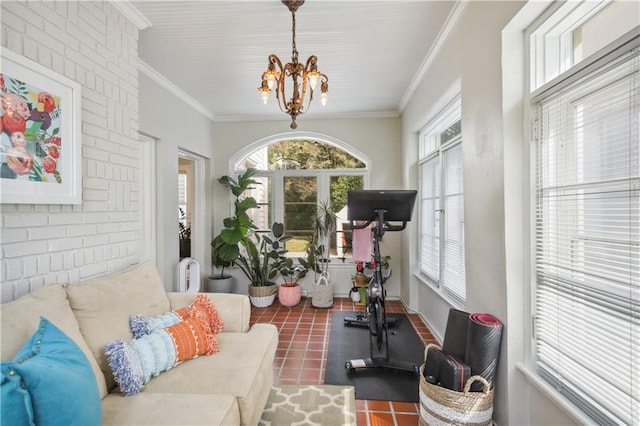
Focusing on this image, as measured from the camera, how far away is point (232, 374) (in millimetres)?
1546

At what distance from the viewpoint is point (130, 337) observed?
5.24 ft

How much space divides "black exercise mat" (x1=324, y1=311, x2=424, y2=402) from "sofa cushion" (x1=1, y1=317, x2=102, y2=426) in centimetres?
165

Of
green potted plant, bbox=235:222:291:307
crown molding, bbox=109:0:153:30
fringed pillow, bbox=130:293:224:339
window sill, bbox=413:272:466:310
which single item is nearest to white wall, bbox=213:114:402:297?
green potted plant, bbox=235:222:291:307

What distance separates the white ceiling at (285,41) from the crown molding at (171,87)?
0.10ft

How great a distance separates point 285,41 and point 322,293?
3018mm

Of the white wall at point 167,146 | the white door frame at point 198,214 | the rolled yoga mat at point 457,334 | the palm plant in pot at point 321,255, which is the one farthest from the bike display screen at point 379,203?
the white door frame at point 198,214

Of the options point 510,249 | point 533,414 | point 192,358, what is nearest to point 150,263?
point 192,358

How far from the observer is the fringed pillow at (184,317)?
1.64 meters

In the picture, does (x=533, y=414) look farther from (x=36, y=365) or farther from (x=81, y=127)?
(x=81, y=127)

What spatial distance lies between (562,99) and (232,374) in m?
2.12

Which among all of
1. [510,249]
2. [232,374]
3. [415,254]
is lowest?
[232,374]

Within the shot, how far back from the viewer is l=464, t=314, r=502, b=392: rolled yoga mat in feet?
5.36

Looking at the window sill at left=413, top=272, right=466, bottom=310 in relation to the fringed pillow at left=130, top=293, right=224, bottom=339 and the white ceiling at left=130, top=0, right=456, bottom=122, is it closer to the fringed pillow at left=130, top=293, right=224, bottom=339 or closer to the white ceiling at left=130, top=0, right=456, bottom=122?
the fringed pillow at left=130, top=293, right=224, bottom=339

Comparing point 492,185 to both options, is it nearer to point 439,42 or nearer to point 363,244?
point 363,244
